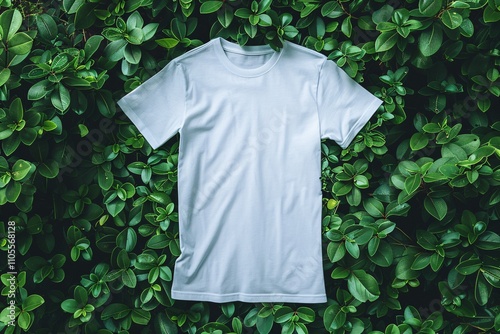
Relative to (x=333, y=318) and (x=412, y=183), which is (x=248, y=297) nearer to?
(x=333, y=318)

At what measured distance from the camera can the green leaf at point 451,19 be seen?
143cm

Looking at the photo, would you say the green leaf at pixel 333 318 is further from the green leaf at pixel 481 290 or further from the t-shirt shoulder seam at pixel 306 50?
the t-shirt shoulder seam at pixel 306 50

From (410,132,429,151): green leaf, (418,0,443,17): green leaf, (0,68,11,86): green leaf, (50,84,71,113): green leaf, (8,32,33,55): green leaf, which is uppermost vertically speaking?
(418,0,443,17): green leaf

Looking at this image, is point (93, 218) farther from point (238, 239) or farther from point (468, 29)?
point (468, 29)

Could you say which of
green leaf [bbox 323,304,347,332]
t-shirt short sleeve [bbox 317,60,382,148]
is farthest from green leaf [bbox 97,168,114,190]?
green leaf [bbox 323,304,347,332]

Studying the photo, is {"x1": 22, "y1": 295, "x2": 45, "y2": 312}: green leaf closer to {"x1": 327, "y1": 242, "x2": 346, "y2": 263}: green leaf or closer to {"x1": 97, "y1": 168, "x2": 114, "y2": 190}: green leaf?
{"x1": 97, "y1": 168, "x2": 114, "y2": 190}: green leaf

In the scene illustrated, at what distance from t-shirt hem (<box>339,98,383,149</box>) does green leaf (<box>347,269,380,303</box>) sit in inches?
16.3

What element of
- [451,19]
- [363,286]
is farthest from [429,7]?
[363,286]

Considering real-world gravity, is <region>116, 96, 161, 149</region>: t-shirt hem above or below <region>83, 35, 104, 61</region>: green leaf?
below

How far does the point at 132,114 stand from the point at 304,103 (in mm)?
549

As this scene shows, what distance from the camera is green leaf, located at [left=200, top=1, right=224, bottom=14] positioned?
1518 millimetres

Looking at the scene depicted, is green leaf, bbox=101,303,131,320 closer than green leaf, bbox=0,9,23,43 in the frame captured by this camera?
No

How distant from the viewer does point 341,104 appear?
159cm

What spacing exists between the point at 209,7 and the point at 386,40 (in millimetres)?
551
